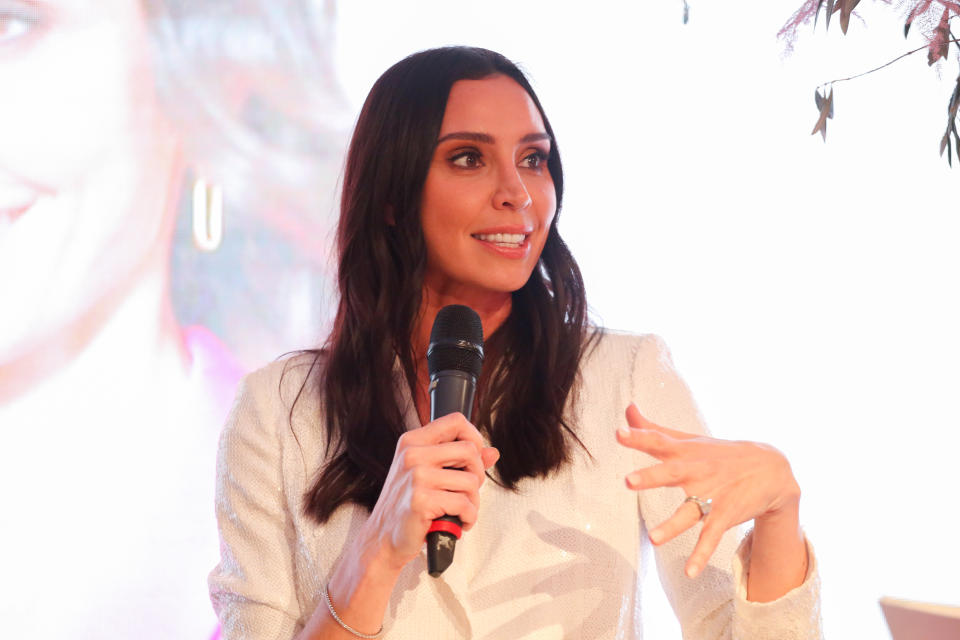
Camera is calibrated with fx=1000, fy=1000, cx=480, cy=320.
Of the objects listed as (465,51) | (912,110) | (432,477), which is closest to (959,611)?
(432,477)

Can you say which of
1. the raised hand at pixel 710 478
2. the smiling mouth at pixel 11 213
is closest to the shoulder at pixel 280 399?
the raised hand at pixel 710 478

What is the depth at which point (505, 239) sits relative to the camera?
1.66 metres

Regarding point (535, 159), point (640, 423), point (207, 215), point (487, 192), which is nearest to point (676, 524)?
point (640, 423)

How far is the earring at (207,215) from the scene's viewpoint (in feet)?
8.84

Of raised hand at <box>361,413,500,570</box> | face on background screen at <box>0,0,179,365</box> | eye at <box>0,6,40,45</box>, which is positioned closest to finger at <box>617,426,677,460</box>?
raised hand at <box>361,413,500,570</box>

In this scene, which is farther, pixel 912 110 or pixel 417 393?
pixel 912 110

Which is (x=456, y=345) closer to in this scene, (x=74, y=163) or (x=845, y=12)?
(x=845, y=12)

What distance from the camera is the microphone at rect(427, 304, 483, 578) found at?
45.8 inches

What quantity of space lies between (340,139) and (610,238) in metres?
0.81

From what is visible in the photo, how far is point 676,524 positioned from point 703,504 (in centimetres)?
8

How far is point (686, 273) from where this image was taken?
277 centimetres

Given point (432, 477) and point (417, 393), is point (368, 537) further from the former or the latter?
point (417, 393)

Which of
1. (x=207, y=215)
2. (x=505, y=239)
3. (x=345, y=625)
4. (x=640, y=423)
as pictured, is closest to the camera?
(x=640, y=423)

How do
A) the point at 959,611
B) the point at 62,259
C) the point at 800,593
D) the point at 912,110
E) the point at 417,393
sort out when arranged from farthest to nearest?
the point at 912,110, the point at 62,259, the point at 417,393, the point at 800,593, the point at 959,611
